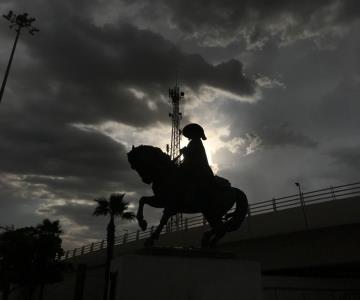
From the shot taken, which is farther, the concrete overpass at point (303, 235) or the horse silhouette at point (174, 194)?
the concrete overpass at point (303, 235)

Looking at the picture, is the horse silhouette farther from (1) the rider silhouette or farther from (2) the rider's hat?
(2) the rider's hat

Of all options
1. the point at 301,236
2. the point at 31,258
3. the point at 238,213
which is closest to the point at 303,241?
the point at 301,236

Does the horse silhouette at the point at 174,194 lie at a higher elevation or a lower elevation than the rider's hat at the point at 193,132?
lower

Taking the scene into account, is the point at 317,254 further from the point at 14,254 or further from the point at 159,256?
the point at 14,254

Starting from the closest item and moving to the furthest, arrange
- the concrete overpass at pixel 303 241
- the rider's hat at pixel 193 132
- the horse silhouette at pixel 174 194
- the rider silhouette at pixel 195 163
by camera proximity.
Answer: the horse silhouette at pixel 174 194
the rider silhouette at pixel 195 163
the rider's hat at pixel 193 132
the concrete overpass at pixel 303 241

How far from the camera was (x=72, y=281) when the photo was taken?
Result: 2756 cm

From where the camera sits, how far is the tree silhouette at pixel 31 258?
2597cm

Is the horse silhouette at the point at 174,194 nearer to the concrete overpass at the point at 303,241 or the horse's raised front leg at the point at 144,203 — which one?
the horse's raised front leg at the point at 144,203

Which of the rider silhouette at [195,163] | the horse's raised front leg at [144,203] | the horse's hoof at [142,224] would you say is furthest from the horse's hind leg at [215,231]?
the horse's hoof at [142,224]

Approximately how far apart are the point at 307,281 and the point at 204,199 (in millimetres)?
14162

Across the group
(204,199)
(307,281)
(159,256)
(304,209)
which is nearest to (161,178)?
(204,199)

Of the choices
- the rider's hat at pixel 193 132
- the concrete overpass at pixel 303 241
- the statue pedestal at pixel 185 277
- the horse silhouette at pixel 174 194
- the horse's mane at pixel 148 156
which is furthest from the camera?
the concrete overpass at pixel 303 241

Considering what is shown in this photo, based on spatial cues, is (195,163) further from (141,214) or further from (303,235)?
(303,235)

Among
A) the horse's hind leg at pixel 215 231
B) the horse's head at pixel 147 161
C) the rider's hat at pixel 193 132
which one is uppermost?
the rider's hat at pixel 193 132
